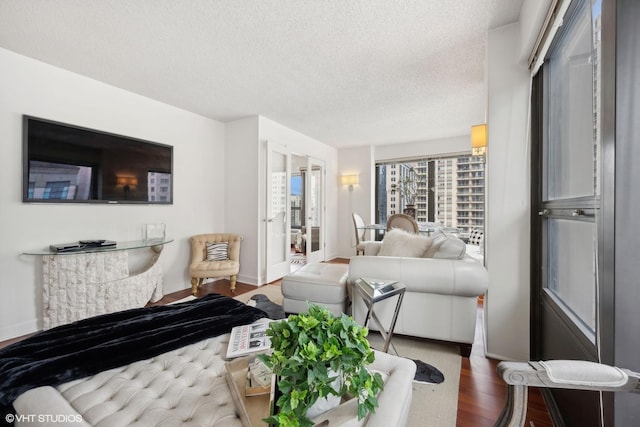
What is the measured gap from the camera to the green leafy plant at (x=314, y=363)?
67 centimetres

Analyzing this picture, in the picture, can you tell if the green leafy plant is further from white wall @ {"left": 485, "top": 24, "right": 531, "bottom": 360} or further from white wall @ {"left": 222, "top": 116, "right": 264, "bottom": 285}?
white wall @ {"left": 222, "top": 116, "right": 264, "bottom": 285}

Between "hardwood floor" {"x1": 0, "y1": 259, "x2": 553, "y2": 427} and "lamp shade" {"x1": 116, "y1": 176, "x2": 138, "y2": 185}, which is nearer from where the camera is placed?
"hardwood floor" {"x1": 0, "y1": 259, "x2": 553, "y2": 427}

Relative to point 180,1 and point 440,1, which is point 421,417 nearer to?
point 440,1

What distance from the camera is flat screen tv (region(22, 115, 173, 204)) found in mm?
2357

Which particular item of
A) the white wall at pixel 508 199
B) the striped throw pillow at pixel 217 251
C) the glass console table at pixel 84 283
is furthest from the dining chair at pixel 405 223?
the glass console table at pixel 84 283

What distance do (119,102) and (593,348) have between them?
4.26 metres

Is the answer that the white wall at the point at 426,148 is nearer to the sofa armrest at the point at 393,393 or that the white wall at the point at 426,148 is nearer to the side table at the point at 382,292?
the side table at the point at 382,292

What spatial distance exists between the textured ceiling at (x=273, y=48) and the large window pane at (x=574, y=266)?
1539mm

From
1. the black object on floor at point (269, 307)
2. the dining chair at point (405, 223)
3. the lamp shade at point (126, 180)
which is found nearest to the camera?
the black object on floor at point (269, 307)

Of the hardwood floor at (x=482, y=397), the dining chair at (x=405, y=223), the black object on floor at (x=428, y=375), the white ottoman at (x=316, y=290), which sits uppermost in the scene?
the dining chair at (x=405, y=223)

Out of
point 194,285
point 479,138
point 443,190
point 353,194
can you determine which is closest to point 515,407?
point 479,138

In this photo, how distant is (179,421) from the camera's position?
0.81 m

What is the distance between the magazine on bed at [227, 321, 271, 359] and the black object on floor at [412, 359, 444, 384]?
3.49 ft

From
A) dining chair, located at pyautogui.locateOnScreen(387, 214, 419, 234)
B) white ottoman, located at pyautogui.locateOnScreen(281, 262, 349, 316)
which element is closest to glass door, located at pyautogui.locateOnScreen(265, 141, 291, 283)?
white ottoman, located at pyautogui.locateOnScreen(281, 262, 349, 316)
